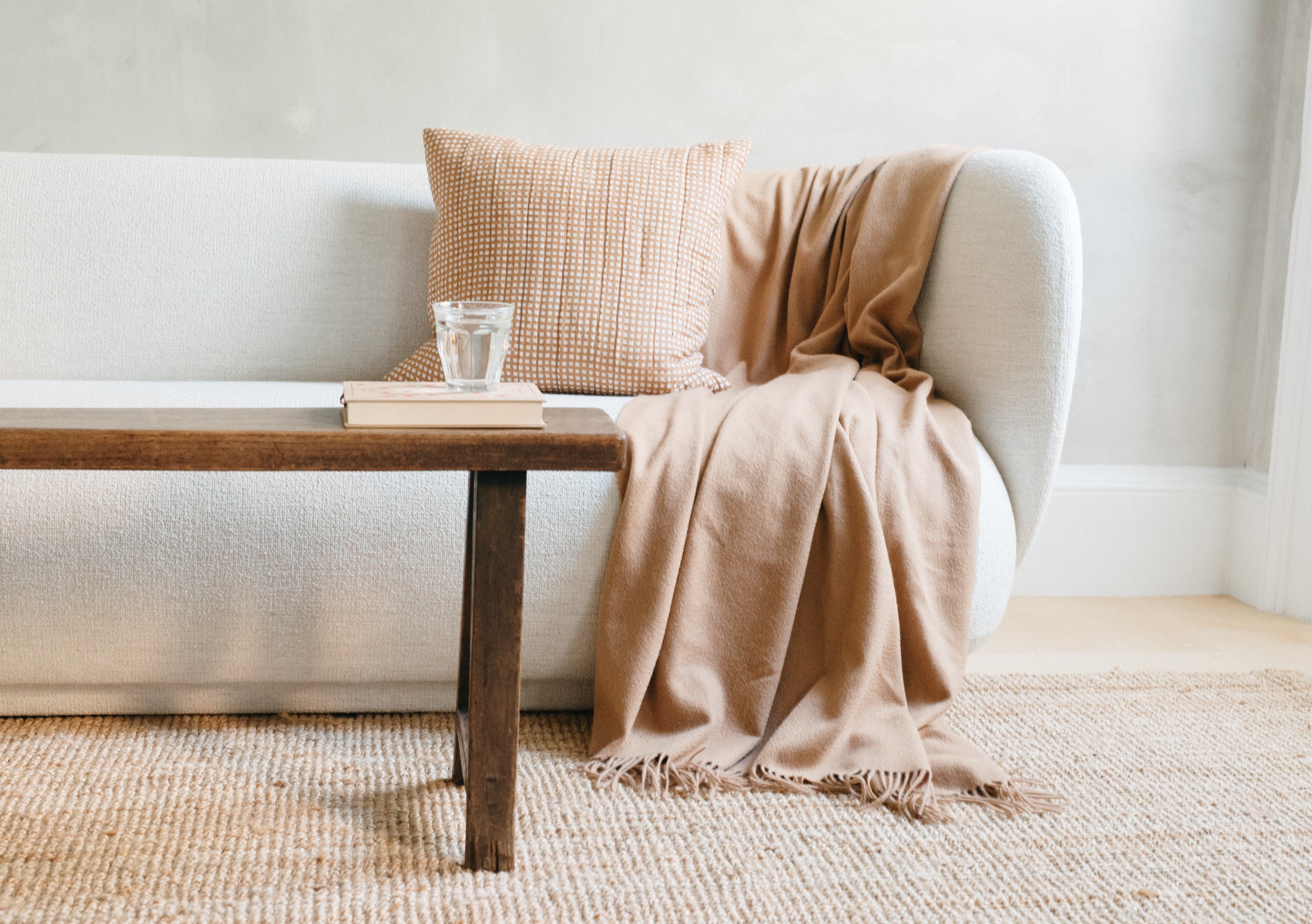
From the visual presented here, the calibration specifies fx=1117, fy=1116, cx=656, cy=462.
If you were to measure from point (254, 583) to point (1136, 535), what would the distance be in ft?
5.80

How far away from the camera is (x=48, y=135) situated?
7.02 ft

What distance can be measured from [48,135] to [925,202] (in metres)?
1.65

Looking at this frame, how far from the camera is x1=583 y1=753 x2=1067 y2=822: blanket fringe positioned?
122cm

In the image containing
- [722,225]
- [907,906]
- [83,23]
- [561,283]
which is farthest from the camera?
[83,23]

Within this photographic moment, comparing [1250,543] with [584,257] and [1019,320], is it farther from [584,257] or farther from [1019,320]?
[584,257]

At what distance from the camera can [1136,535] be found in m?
2.30

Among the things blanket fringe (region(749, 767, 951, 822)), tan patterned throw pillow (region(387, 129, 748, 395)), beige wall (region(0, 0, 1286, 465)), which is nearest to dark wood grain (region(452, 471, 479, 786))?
blanket fringe (region(749, 767, 951, 822))

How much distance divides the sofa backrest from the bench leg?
0.97 m

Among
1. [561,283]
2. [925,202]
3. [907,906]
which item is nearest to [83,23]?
[561,283]

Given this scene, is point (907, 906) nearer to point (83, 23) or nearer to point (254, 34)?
point (254, 34)

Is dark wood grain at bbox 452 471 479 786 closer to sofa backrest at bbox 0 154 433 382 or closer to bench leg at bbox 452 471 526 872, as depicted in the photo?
bench leg at bbox 452 471 526 872

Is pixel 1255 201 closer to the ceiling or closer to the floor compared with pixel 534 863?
closer to the ceiling

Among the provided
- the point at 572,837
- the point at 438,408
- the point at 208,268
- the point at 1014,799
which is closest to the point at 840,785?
the point at 1014,799

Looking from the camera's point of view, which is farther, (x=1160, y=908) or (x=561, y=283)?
(x=561, y=283)
